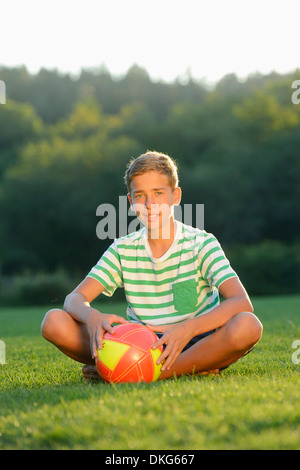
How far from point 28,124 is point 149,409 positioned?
4201 cm

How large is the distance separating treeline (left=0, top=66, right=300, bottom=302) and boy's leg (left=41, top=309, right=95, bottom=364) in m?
23.2

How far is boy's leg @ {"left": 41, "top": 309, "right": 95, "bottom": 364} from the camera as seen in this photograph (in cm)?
379

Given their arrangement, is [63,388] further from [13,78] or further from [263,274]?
[13,78]

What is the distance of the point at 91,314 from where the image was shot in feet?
12.0

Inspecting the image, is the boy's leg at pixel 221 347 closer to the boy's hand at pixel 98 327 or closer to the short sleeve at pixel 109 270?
the boy's hand at pixel 98 327

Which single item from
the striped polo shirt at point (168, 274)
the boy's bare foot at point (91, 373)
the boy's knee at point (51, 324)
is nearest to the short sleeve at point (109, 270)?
the striped polo shirt at point (168, 274)

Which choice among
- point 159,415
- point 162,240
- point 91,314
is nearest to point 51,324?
point 91,314

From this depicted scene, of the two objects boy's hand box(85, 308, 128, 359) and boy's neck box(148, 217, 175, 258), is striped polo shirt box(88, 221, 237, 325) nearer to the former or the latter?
boy's neck box(148, 217, 175, 258)

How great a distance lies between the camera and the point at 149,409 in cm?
267

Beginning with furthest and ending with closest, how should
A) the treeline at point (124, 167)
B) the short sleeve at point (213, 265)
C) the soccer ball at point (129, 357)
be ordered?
the treeline at point (124, 167) → the short sleeve at point (213, 265) → the soccer ball at point (129, 357)

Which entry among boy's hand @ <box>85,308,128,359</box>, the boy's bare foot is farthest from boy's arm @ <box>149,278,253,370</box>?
the boy's bare foot

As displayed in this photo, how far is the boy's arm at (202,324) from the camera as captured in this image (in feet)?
11.4

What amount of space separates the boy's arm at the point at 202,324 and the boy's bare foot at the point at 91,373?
0.48m
